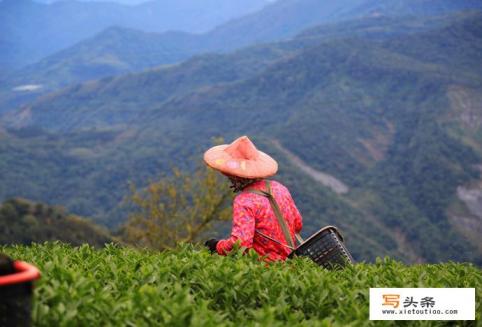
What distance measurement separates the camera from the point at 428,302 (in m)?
4.44

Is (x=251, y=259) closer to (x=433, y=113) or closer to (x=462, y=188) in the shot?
(x=462, y=188)

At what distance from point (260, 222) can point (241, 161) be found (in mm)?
659

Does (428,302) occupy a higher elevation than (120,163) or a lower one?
higher

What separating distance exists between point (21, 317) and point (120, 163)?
18042cm

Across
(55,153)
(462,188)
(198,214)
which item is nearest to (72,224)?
(198,214)

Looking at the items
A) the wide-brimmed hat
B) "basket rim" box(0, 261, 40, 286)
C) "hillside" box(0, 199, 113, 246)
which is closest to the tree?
the wide-brimmed hat

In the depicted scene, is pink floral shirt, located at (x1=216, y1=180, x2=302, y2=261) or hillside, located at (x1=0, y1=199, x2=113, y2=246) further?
hillside, located at (x1=0, y1=199, x2=113, y2=246)

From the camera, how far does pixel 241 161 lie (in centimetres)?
618

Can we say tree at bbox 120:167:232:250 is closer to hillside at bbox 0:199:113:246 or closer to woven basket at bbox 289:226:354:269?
woven basket at bbox 289:226:354:269

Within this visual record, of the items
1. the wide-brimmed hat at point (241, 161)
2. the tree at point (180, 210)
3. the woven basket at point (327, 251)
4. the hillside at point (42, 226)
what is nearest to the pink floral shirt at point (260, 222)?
the wide-brimmed hat at point (241, 161)

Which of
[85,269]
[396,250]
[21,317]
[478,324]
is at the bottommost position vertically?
[396,250]

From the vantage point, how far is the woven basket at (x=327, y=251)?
19.2ft

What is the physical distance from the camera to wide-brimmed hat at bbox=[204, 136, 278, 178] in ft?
19.8

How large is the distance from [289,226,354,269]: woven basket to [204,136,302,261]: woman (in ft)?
0.83
